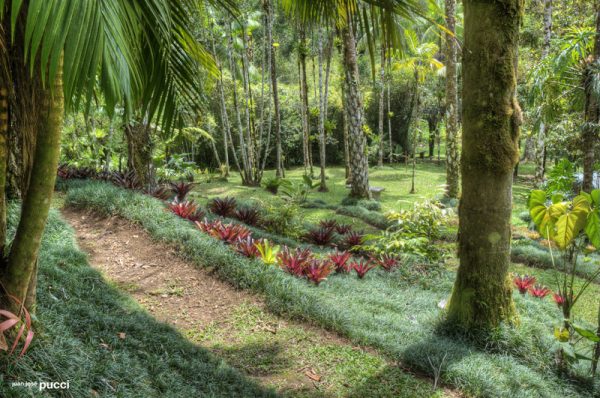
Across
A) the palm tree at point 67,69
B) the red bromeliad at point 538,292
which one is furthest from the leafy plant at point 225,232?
the red bromeliad at point 538,292

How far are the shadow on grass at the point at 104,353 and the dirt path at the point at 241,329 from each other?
38cm

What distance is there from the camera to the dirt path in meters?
3.53

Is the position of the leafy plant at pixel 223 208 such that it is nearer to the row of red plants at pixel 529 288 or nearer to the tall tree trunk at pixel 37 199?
the row of red plants at pixel 529 288

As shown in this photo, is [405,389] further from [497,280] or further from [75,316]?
[75,316]

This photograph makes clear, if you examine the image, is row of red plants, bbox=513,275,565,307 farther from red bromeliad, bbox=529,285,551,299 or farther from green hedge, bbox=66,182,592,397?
green hedge, bbox=66,182,592,397

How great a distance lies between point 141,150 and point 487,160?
642 cm

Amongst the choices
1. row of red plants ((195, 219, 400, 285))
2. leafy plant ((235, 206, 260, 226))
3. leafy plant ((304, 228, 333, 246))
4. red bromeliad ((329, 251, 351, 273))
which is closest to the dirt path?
row of red plants ((195, 219, 400, 285))

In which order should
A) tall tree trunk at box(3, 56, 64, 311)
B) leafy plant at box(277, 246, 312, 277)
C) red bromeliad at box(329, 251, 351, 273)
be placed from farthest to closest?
red bromeliad at box(329, 251, 351, 273)
leafy plant at box(277, 246, 312, 277)
tall tree trunk at box(3, 56, 64, 311)

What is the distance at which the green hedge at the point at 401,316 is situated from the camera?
3.69m

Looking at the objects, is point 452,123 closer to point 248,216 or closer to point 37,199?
point 248,216

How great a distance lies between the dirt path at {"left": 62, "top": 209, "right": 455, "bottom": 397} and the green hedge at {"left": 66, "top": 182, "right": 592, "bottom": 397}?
144 mm

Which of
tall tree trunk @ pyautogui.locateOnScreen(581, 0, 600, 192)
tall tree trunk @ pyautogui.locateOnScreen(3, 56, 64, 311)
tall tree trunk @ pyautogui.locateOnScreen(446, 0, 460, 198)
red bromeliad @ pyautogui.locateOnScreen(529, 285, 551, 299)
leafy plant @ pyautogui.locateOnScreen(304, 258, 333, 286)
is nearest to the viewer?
tall tree trunk @ pyautogui.locateOnScreen(3, 56, 64, 311)

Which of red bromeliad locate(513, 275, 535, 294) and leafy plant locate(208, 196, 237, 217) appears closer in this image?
red bromeliad locate(513, 275, 535, 294)

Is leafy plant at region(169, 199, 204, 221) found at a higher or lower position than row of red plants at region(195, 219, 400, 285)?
higher
